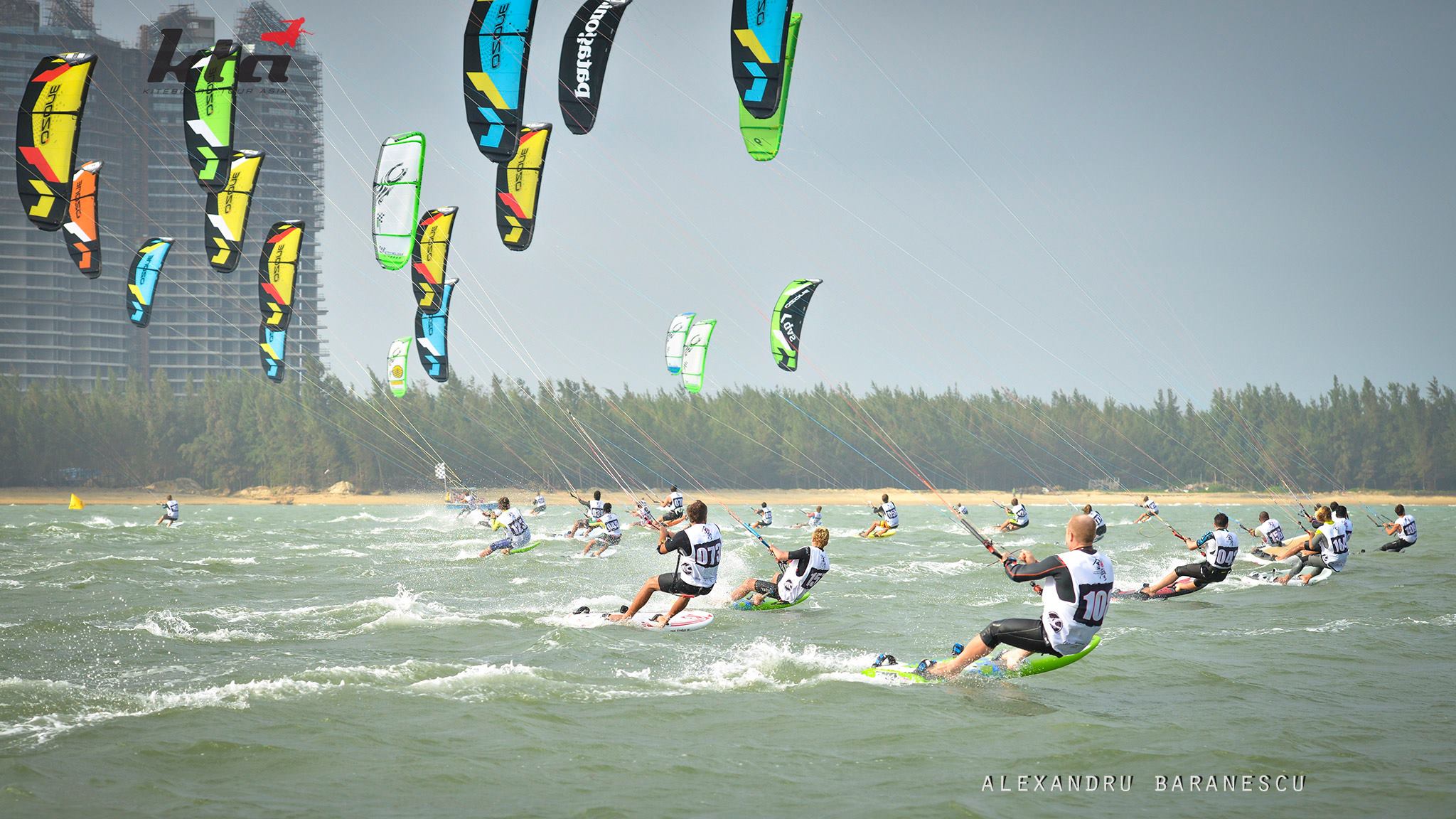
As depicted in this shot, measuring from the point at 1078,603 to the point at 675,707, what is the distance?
10.8 feet

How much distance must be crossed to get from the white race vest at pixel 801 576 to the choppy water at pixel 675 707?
38cm

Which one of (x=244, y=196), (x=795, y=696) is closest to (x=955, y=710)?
(x=795, y=696)

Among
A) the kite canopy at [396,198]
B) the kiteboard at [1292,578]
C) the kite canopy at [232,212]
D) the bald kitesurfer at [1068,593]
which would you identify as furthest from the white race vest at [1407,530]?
the kite canopy at [232,212]

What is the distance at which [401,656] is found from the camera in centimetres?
1114

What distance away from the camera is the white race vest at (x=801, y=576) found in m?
15.2

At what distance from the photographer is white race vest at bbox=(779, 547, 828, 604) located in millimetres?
15156

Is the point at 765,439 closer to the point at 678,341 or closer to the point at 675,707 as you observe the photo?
the point at 678,341

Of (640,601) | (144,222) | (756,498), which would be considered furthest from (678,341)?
(144,222)

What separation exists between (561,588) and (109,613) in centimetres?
667

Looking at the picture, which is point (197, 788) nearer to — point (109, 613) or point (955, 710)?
point (955, 710)

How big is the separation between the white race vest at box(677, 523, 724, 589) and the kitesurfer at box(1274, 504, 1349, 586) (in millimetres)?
11517

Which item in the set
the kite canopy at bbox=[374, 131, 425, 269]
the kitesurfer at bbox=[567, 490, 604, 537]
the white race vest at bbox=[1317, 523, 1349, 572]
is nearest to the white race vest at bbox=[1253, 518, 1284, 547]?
the white race vest at bbox=[1317, 523, 1349, 572]

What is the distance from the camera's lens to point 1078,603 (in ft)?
27.8

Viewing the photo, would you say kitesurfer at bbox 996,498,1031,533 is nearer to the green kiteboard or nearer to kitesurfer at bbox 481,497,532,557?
kitesurfer at bbox 481,497,532,557
